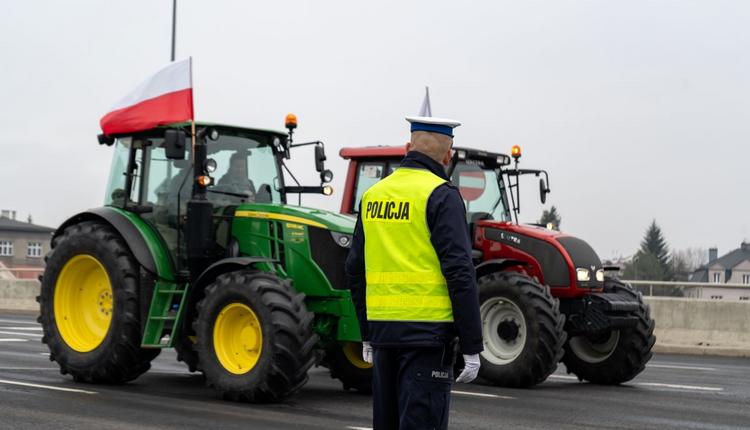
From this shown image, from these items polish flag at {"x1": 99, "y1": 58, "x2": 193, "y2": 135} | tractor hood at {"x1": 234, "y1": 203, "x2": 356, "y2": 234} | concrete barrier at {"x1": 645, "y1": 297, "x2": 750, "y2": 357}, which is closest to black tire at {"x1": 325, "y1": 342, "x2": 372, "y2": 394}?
tractor hood at {"x1": 234, "y1": 203, "x2": 356, "y2": 234}

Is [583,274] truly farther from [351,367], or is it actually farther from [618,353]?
[351,367]

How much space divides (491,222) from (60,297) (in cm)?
505

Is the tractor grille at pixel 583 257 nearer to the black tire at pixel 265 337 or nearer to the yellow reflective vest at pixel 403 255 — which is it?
the black tire at pixel 265 337

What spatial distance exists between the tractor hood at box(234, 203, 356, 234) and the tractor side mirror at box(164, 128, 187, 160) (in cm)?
87

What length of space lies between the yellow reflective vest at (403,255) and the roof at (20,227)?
12202cm

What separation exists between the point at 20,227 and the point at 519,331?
11718cm

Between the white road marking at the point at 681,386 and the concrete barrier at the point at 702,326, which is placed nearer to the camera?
the white road marking at the point at 681,386

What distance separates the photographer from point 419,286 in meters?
5.54

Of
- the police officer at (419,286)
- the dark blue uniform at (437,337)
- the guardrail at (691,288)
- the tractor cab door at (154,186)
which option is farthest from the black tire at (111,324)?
the guardrail at (691,288)

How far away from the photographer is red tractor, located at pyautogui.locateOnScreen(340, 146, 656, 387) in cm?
1324

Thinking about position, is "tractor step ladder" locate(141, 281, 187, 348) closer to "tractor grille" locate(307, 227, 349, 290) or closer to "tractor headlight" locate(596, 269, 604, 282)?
"tractor grille" locate(307, 227, 349, 290)

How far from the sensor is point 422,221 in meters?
5.58

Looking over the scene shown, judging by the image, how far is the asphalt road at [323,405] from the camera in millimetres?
9727

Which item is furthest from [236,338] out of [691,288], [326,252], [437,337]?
[691,288]
